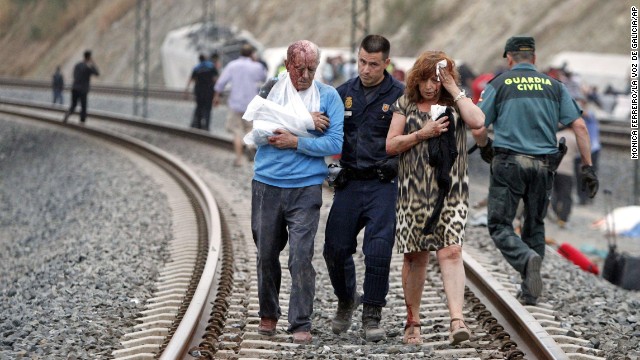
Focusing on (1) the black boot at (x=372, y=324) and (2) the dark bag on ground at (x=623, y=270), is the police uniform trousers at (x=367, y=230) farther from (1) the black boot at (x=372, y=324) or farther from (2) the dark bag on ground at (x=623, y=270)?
(2) the dark bag on ground at (x=623, y=270)

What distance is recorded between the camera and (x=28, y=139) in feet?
94.1

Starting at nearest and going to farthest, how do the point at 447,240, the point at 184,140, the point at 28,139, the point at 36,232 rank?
the point at 447,240 < the point at 36,232 < the point at 184,140 < the point at 28,139

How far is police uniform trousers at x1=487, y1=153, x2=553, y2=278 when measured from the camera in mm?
8648

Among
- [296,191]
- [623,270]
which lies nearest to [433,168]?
[296,191]

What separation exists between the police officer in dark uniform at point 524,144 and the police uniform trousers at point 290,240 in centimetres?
169

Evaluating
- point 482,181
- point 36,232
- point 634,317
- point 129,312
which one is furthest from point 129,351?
point 482,181

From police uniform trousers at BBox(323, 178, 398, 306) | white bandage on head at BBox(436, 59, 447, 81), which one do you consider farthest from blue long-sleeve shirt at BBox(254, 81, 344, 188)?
white bandage on head at BBox(436, 59, 447, 81)

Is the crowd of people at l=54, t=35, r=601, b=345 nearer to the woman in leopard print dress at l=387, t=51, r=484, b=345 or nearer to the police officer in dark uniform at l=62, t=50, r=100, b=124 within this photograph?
the woman in leopard print dress at l=387, t=51, r=484, b=345

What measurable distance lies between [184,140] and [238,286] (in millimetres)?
17645

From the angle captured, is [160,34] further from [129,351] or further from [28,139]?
[129,351]

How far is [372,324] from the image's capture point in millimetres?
7504

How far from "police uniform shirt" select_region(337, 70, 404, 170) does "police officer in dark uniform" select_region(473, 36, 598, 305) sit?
4.15 ft

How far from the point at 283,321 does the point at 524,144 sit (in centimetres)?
210

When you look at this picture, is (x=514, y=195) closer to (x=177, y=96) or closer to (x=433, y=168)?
(x=433, y=168)
